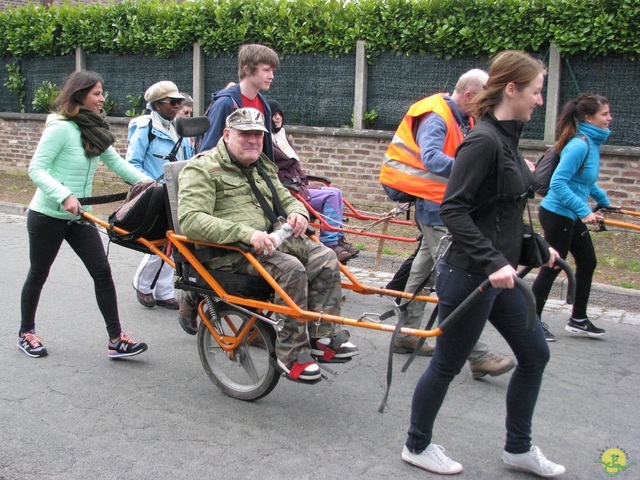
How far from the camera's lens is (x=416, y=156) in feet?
17.2

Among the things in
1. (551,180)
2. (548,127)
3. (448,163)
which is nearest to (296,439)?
(448,163)

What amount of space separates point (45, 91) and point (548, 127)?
32.0 ft

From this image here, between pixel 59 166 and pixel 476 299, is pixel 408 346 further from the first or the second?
pixel 59 166

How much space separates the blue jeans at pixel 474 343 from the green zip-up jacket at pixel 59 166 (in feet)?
8.39

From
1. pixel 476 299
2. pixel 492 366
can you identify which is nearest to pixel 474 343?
pixel 476 299

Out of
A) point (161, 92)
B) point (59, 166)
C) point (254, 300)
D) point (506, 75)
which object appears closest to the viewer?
point (506, 75)

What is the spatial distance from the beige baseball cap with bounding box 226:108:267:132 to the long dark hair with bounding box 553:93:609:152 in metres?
2.52

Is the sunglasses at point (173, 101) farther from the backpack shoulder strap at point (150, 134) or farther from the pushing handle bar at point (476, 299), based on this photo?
the pushing handle bar at point (476, 299)

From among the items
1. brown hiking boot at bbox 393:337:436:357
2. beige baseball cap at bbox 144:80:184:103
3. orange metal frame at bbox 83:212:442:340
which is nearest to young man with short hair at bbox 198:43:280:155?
beige baseball cap at bbox 144:80:184:103

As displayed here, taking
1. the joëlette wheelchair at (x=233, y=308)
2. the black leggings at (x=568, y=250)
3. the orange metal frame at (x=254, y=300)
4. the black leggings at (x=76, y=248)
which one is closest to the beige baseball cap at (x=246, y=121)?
the joëlette wheelchair at (x=233, y=308)

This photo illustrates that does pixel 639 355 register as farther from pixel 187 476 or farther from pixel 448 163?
pixel 187 476

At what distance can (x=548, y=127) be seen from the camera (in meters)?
10.0

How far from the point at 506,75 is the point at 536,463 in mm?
1857

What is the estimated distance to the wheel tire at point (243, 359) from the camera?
176 inches
